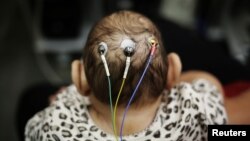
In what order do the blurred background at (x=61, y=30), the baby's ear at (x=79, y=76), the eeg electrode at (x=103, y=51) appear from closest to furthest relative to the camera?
1. the eeg electrode at (x=103, y=51)
2. the baby's ear at (x=79, y=76)
3. the blurred background at (x=61, y=30)

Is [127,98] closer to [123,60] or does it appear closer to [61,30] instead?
[123,60]

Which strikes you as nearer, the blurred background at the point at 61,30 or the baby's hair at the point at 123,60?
the baby's hair at the point at 123,60

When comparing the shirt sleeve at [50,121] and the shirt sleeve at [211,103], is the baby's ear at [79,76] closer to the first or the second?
the shirt sleeve at [50,121]

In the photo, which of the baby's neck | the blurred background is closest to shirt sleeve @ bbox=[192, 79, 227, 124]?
the baby's neck

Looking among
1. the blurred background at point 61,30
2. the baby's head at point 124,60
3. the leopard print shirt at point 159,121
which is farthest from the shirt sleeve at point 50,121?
the blurred background at point 61,30

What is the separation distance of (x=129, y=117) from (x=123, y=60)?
0.14m

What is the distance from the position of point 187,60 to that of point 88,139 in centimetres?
63

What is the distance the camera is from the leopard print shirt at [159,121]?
929 millimetres

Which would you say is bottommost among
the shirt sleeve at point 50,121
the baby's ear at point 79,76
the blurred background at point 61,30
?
the shirt sleeve at point 50,121

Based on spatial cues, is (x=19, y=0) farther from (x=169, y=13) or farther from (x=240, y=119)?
(x=240, y=119)

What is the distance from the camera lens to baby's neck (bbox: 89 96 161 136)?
0.90 meters

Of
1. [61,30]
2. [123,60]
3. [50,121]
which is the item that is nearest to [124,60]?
[123,60]

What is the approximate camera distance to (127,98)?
0.87m

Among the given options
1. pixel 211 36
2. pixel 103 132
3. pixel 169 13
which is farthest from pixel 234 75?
pixel 169 13
